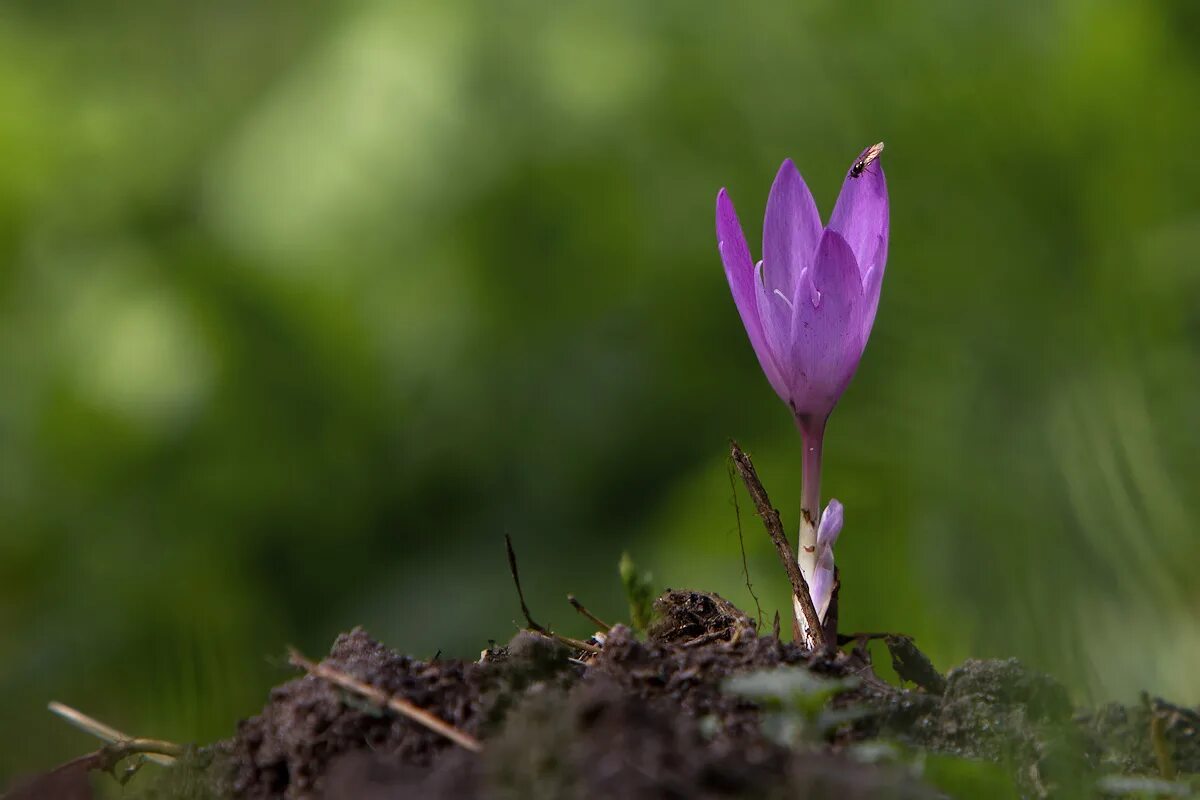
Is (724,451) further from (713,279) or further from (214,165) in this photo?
(214,165)

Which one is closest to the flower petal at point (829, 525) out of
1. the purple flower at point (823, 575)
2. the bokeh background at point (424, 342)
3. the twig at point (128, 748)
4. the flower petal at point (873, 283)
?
the purple flower at point (823, 575)

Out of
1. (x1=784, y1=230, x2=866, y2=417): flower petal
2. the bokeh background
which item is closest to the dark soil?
(x1=784, y1=230, x2=866, y2=417): flower petal

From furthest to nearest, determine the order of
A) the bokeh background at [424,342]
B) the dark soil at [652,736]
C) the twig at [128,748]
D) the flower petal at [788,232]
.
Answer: the bokeh background at [424,342]
the flower petal at [788,232]
the twig at [128,748]
the dark soil at [652,736]

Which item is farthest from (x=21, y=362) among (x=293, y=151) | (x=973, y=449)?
Answer: (x=973, y=449)

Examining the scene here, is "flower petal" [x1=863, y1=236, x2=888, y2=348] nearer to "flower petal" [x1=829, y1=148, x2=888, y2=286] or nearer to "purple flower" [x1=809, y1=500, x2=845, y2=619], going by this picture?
"flower petal" [x1=829, y1=148, x2=888, y2=286]

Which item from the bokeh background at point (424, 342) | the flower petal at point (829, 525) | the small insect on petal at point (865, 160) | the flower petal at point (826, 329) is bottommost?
the flower petal at point (829, 525)

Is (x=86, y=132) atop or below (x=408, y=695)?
atop

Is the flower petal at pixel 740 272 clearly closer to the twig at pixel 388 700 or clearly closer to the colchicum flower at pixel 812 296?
the colchicum flower at pixel 812 296
